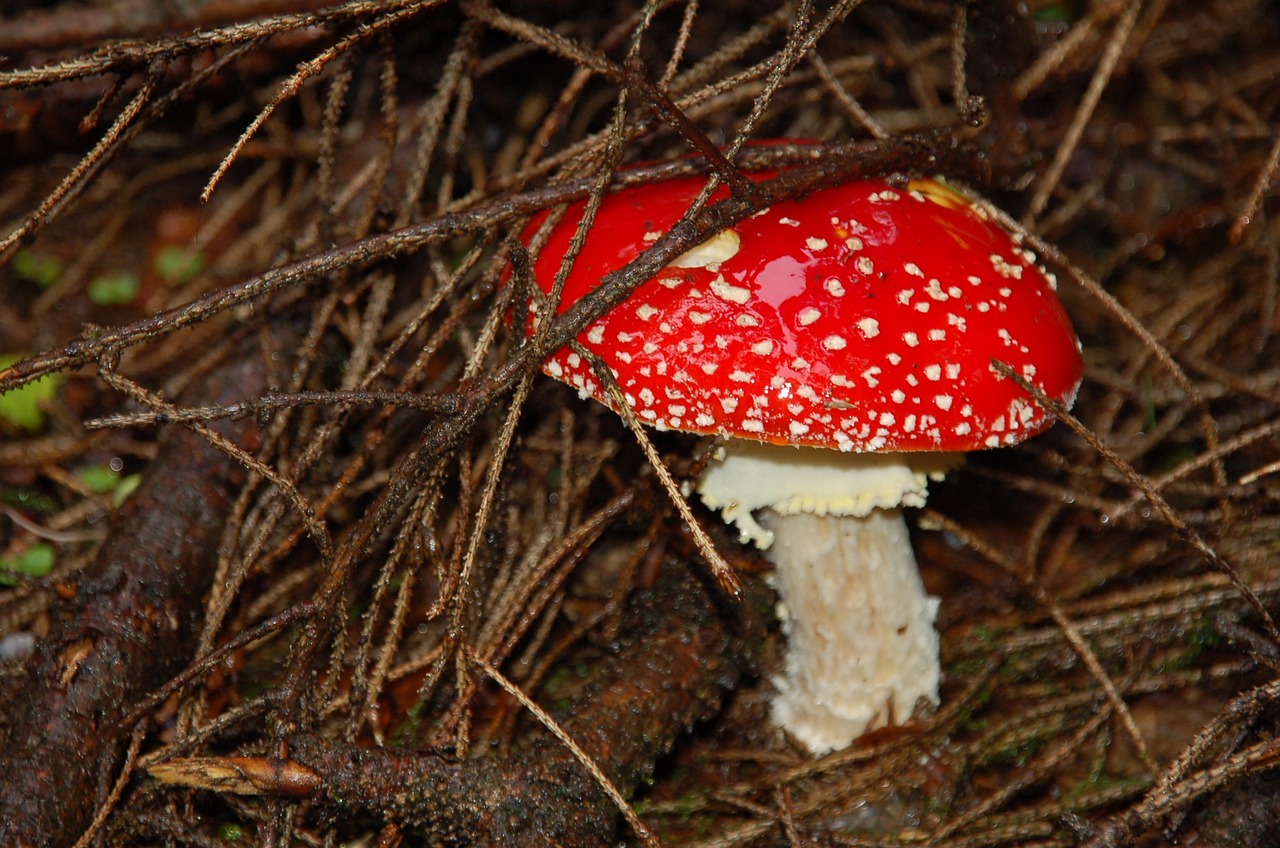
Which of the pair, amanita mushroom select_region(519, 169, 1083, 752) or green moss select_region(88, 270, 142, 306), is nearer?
amanita mushroom select_region(519, 169, 1083, 752)

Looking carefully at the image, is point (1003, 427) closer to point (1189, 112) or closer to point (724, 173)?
point (724, 173)

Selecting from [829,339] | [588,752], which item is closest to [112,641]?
[588,752]

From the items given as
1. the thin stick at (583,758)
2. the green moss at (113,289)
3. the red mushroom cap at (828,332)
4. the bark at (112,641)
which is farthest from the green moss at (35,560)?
the red mushroom cap at (828,332)

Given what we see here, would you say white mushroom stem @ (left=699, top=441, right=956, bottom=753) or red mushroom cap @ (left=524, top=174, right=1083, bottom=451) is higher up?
red mushroom cap @ (left=524, top=174, right=1083, bottom=451)

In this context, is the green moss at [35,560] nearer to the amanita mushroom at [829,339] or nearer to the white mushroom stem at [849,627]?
the amanita mushroom at [829,339]

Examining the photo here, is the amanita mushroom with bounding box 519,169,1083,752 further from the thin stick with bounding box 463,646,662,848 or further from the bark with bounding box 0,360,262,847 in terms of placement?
the bark with bounding box 0,360,262,847

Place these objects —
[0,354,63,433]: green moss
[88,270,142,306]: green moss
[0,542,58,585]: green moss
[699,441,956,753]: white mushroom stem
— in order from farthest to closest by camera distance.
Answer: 1. [88,270,142,306]: green moss
2. [0,354,63,433]: green moss
3. [0,542,58,585]: green moss
4. [699,441,956,753]: white mushroom stem

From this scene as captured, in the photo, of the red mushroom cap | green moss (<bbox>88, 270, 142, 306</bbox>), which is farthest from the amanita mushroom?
green moss (<bbox>88, 270, 142, 306</bbox>)
